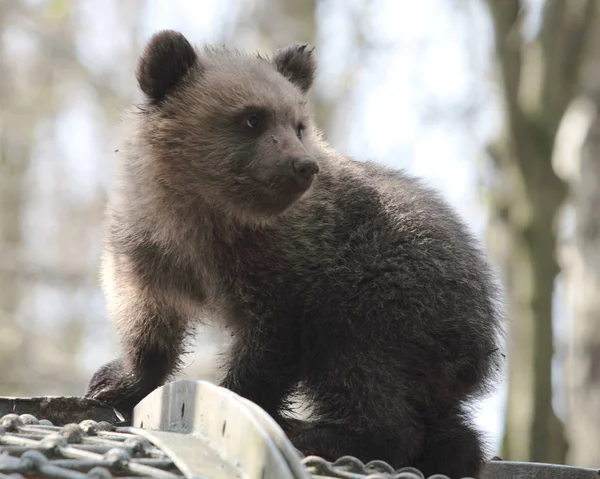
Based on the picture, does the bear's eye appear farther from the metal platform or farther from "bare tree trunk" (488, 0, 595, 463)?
"bare tree trunk" (488, 0, 595, 463)

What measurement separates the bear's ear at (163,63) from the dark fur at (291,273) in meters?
0.01

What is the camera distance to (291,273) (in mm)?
5441

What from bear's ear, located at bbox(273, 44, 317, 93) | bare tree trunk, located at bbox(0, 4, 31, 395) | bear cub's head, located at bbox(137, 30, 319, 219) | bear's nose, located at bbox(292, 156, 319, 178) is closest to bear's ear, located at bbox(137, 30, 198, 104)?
bear cub's head, located at bbox(137, 30, 319, 219)

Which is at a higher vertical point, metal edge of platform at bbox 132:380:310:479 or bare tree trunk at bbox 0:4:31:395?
bare tree trunk at bbox 0:4:31:395

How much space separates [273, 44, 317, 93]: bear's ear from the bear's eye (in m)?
0.71

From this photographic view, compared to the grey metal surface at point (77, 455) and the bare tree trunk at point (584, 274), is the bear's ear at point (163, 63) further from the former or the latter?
the bare tree trunk at point (584, 274)

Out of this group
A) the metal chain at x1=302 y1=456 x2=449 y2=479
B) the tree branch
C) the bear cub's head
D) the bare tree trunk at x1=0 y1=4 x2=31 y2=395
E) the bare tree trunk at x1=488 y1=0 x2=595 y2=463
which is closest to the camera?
the metal chain at x1=302 y1=456 x2=449 y2=479

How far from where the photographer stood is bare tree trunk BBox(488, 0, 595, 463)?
398 inches

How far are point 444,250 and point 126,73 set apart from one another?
1893cm

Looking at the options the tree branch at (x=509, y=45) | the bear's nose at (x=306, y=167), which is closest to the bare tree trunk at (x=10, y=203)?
the tree branch at (x=509, y=45)

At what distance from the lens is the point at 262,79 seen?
588cm

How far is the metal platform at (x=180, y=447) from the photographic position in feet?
9.68

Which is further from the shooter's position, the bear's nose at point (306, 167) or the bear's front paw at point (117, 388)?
the bear's front paw at point (117, 388)

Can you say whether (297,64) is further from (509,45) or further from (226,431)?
(509,45)
